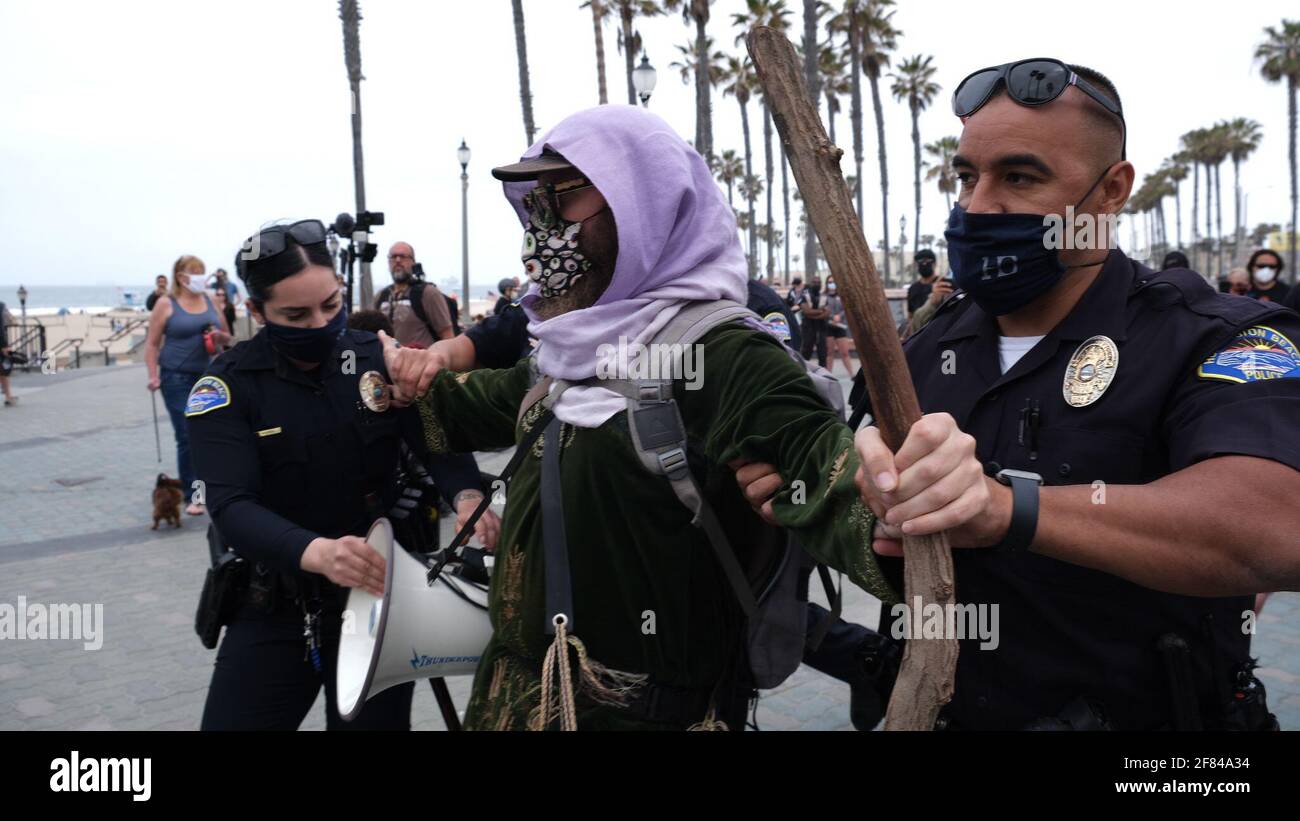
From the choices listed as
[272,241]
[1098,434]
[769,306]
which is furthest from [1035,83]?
[769,306]

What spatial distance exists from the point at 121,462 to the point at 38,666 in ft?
23.9

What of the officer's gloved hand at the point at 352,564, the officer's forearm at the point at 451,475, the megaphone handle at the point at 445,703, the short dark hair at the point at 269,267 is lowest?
the megaphone handle at the point at 445,703

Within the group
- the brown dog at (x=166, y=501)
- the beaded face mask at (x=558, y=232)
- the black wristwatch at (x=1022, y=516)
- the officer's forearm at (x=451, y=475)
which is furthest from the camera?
the brown dog at (x=166, y=501)

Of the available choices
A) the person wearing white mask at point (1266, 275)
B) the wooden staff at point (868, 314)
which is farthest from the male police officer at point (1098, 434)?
the person wearing white mask at point (1266, 275)

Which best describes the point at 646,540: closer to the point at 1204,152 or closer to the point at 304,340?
the point at 304,340

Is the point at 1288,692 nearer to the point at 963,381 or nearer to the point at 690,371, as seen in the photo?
the point at 963,381

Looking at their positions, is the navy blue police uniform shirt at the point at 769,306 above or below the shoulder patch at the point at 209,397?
above

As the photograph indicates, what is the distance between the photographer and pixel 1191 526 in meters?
1.38

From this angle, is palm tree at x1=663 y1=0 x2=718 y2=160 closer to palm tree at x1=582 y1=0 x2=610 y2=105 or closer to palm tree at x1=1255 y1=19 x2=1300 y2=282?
palm tree at x1=582 y1=0 x2=610 y2=105

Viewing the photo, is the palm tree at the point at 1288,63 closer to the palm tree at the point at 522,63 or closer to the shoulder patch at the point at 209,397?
the palm tree at the point at 522,63

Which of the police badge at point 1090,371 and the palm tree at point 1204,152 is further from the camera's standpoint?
the palm tree at point 1204,152

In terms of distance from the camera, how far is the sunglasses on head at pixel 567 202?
85.2 inches

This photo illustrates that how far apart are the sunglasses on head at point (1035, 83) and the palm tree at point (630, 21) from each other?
30323 mm

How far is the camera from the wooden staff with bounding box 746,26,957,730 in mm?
1160
